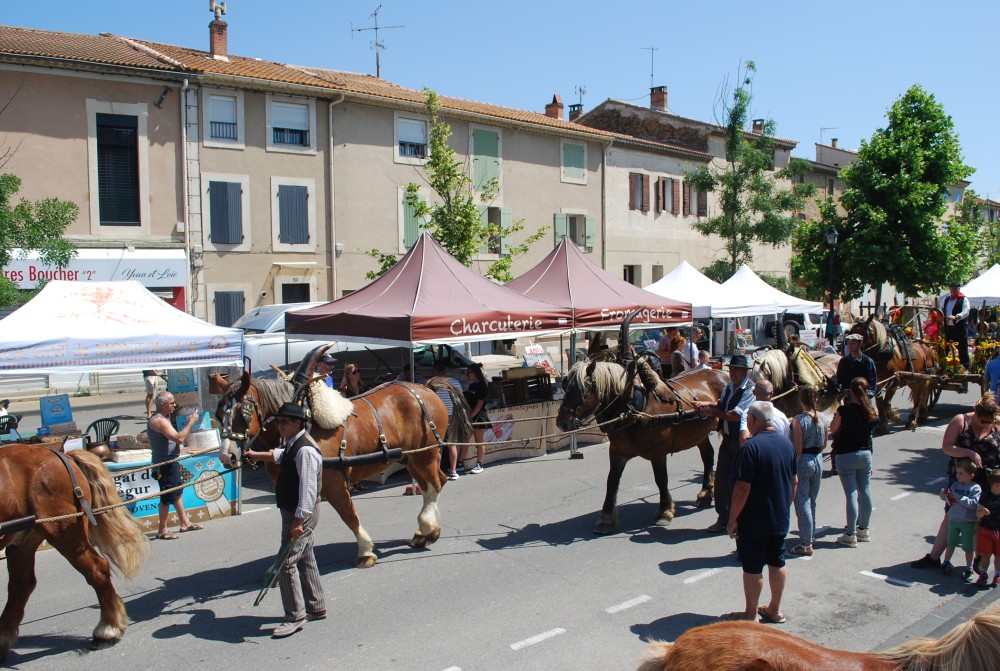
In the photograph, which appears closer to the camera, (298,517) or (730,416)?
(298,517)

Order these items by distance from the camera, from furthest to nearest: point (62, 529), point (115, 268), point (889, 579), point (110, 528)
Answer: point (115, 268), point (889, 579), point (110, 528), point (62, 529)

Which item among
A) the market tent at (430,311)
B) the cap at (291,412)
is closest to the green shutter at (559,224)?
the market tent at (430,311)

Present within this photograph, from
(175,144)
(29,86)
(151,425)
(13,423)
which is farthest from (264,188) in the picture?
(151,425)

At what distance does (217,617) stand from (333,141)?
19.9 m

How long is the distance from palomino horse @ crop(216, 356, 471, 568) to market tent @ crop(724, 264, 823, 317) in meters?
11.1

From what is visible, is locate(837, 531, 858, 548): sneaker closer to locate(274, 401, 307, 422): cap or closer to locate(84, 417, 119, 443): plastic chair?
locate(274, 401, 307, 422): cap

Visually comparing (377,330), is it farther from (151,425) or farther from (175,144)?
(175,144)

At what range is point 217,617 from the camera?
576cm

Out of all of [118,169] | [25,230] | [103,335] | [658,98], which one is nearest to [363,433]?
[103,335]

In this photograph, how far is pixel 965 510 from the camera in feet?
20.4

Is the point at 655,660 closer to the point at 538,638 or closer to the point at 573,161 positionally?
the point at 538,638

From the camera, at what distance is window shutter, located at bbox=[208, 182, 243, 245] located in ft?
71.2

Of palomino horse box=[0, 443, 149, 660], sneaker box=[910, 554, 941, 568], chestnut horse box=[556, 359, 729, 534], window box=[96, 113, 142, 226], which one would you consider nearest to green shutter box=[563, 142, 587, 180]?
window box=[96, 113, 142, 226]

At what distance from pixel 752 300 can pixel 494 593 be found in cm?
1369
